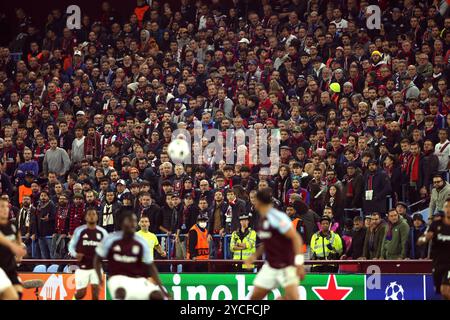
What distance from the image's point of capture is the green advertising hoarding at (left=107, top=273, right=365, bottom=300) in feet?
53.9

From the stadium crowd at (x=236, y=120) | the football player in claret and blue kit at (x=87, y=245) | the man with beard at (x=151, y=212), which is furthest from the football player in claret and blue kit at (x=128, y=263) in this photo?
the man with beard at (x=151, y=212)

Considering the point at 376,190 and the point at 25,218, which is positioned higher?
the point at 376,190

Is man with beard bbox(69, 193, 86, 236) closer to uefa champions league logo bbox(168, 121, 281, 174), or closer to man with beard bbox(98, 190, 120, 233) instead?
man with beard bbox(98, 190, 120, 233)

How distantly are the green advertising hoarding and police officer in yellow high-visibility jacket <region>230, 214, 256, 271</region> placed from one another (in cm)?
84

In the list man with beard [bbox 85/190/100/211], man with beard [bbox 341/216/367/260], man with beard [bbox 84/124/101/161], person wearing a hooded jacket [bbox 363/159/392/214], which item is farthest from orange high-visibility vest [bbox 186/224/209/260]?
man with beard [bbox 84/124/101/161]

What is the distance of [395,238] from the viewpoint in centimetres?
1723

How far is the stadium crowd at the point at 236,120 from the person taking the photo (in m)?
18.3

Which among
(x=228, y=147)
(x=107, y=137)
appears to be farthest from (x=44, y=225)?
(x=228, y=147)

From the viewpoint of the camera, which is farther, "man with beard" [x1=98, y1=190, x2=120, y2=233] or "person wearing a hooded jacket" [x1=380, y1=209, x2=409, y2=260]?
"man with beard" [x1=98, y1=190, x2=120, y2=233]

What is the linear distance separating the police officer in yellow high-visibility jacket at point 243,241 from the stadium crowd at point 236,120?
1.1 inches

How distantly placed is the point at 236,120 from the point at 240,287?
456 cm

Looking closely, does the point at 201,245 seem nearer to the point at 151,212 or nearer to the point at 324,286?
the point at 151,212

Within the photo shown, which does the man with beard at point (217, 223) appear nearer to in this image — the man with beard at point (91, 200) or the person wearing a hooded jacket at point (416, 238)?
the man with beard at point (91, 200)

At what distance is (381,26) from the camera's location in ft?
75.2
